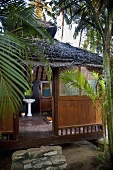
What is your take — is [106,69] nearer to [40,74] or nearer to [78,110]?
[78,110]

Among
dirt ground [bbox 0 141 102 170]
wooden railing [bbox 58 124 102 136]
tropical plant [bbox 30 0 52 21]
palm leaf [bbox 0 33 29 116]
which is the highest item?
tropical plant [bbox 30 0 52 21]

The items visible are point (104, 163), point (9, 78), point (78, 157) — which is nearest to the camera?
A: point (9, 78)

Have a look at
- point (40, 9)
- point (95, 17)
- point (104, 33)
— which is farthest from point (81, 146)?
point (40, 9)

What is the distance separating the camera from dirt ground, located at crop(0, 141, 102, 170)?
403 cm

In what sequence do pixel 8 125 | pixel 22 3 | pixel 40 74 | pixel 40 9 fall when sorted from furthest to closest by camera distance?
pixel 40 74 < pixel 40 9 < pixel 8 125 < pixel 22 3

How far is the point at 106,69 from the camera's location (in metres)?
3.71

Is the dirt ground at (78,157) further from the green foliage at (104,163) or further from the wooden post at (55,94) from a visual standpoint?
the wooden post at (55,94)

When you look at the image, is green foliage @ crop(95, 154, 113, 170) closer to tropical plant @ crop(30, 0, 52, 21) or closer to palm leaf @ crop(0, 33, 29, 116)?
palm leaf @ crop(0, 33, 29, 116)

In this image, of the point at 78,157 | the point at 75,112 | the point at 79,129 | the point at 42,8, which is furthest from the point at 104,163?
the point at 42,8

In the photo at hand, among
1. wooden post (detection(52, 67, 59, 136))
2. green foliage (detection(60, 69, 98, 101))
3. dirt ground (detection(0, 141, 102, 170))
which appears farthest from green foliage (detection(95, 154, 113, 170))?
green foliage (detection(60, 69, 98, 101))

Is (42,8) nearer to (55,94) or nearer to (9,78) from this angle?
(55,94)

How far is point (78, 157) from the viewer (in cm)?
436

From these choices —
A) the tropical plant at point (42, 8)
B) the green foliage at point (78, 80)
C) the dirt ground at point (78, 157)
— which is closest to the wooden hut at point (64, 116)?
the dirt ground at point (78, 157)

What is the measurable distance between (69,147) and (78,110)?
50.1 inches
